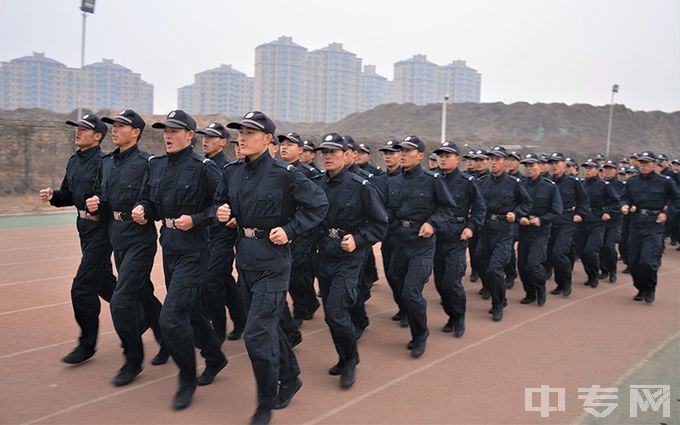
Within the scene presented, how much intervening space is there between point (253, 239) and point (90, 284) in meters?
1.91

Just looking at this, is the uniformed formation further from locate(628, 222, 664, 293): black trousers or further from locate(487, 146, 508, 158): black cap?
locate(628, 222, 664, 293): black trousers

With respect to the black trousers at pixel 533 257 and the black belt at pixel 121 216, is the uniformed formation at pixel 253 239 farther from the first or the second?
the black trousers at pixel 533 257

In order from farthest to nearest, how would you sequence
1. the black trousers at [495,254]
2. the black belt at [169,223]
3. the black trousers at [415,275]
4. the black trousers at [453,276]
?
1. the black trousers at [495,254]
2. the black trousers at [453,276]
3. the black trousers at [415,275]
4. the black belt at [169,223]

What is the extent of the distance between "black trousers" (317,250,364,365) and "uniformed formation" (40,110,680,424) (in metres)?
0.01

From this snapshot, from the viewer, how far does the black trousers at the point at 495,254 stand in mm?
7488

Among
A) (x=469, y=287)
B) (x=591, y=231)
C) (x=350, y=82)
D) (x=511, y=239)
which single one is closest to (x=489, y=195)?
(x=511, y=239)

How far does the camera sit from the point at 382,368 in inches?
219

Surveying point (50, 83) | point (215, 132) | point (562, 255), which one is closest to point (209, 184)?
point (215, 132)

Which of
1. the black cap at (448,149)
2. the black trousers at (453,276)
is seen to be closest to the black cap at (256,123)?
the black trousers at (453,276)

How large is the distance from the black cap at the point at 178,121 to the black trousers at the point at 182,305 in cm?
102

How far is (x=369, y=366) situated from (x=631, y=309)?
4.55m

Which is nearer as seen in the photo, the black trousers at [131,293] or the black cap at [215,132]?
the black trousers at [131,293]

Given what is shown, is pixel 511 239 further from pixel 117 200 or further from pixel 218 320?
pixel 117 200

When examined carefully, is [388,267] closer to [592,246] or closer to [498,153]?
[498,153]
